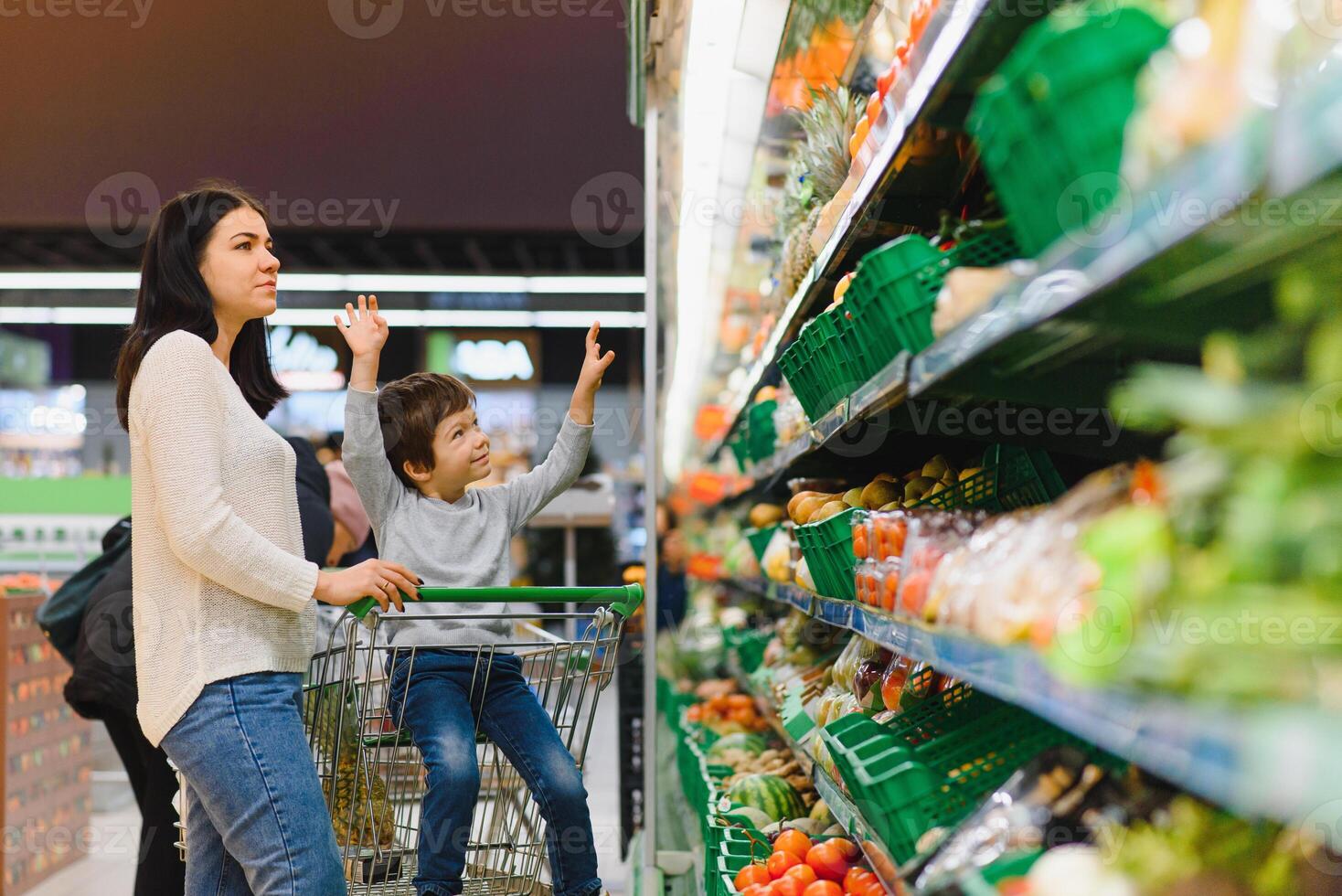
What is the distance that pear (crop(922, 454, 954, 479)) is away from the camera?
96.7 inches

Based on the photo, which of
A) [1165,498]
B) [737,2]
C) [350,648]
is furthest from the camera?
[737,2]

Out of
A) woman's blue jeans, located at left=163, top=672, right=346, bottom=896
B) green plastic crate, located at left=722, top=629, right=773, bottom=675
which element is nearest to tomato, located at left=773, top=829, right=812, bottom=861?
woman's blue jeans, located at left=163, top=672, right=346, bottom=896

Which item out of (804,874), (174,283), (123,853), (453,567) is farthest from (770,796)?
(123,853)

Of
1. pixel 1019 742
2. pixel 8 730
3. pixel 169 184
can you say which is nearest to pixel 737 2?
pixel 1019 742

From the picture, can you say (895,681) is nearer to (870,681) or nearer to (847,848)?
(870,681)

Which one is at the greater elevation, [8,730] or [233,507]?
[233,507]

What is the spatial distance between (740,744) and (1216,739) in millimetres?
3344

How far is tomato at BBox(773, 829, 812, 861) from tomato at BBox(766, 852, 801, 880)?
0.10 feet

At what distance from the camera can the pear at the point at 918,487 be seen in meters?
2.48

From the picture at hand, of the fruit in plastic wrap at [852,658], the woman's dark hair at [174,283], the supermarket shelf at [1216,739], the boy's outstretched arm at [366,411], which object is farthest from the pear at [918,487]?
the woman's dark hair at [174,283]

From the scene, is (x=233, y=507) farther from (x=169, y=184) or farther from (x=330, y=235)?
(x=330, y=235)

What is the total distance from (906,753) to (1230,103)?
1.23 metres

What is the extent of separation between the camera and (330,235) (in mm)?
8227

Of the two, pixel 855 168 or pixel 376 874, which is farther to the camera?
pixel 376 874
